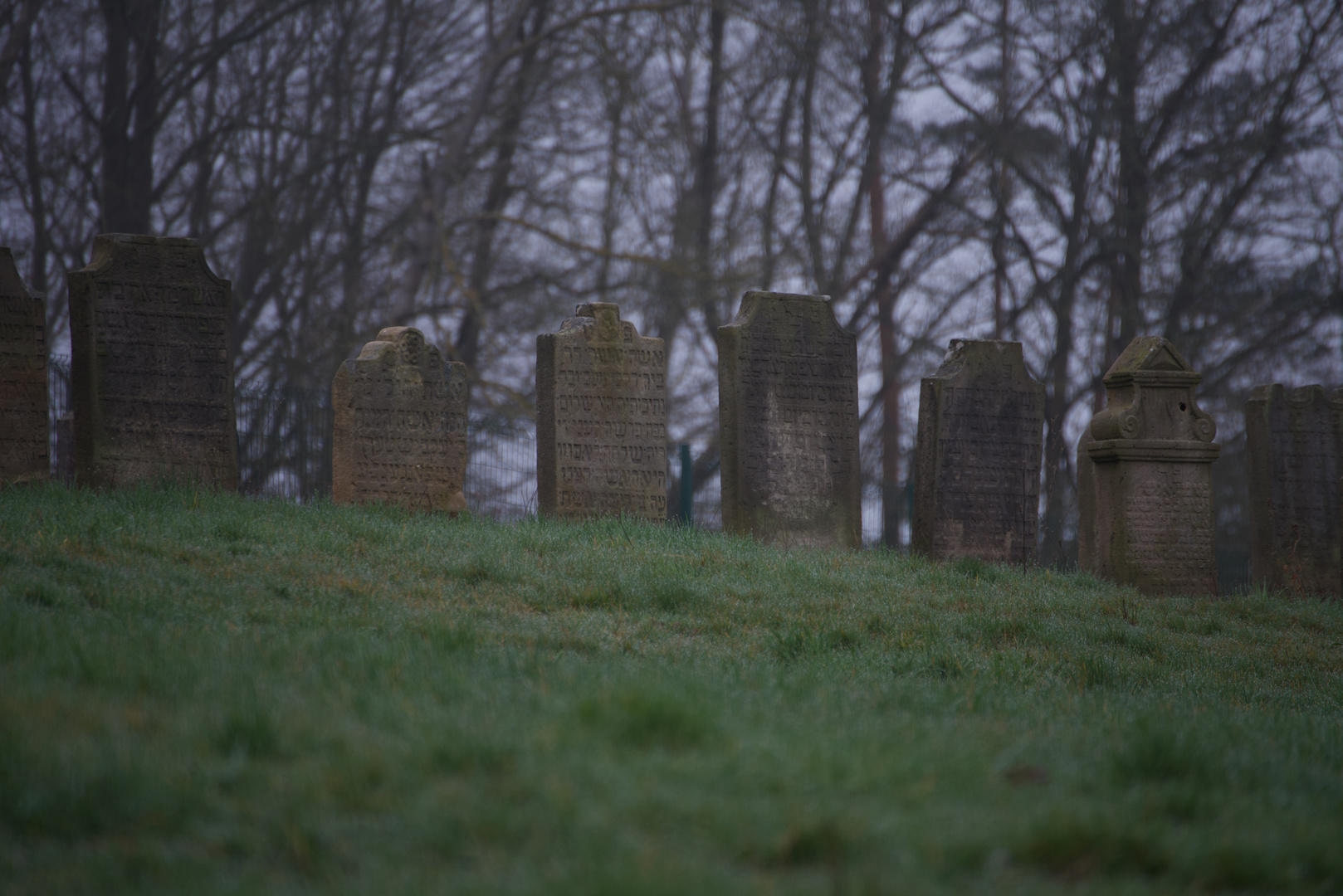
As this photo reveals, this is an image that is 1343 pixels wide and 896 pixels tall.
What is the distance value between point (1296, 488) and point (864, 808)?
11.8 meters

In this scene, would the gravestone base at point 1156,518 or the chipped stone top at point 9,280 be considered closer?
the chipped stone top at point 9,280

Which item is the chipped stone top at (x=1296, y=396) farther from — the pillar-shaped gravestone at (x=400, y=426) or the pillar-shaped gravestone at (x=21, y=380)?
the pillar-shaped gravestone at (x=21, y=380)

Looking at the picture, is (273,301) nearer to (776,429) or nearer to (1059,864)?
(776,429)

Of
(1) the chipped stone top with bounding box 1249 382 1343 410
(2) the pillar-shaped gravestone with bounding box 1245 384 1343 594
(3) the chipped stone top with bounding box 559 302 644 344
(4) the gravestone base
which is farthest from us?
(1) the chipped stone top with bounding box 1249 382 1343 410

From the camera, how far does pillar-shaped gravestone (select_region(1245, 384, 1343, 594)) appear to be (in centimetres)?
1283

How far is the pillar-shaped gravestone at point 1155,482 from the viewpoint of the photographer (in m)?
10.4

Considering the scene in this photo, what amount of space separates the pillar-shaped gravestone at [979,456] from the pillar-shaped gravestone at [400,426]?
4303 millimetres

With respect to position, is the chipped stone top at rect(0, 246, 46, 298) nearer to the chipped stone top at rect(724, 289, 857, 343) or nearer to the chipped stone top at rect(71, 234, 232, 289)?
the chipped stone top at rect(71, 234, 232, 289)

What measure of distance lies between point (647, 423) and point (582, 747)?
304 inches

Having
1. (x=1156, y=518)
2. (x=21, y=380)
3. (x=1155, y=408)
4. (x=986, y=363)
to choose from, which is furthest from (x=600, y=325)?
(x=1156, y=518)

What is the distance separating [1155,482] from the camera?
10.5m

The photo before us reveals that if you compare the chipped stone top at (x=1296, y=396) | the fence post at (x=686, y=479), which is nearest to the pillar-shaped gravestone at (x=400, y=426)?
the fence post at (x=686, y=479)

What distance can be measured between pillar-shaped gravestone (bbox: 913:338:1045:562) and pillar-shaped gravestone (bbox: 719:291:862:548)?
27.2 inches

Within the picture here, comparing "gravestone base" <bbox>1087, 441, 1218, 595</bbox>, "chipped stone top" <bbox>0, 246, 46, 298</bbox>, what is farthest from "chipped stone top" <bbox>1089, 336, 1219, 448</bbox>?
"chipped stone top" <bbox>0, 246, 46, 298</bbox>
